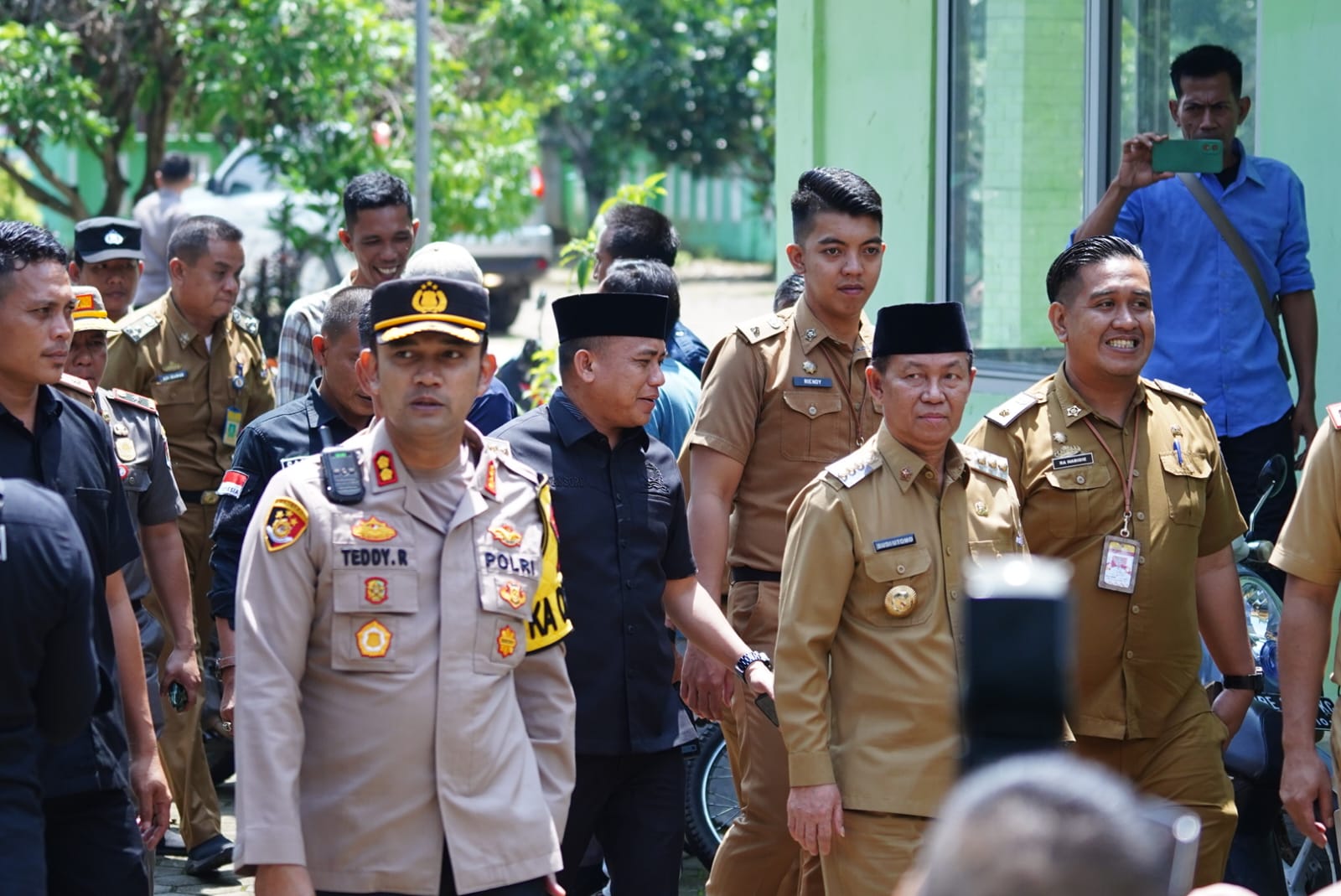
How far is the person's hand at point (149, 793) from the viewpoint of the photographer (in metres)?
4.38

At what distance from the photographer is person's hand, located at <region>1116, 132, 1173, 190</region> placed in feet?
20.8

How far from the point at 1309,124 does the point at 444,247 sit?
3327 mm

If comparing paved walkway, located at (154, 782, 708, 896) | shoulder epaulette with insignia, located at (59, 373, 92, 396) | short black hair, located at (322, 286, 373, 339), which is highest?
short black hair, located at (322, 286, 373, 339)

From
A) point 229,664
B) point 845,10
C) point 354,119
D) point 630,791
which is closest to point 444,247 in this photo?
point 229,664

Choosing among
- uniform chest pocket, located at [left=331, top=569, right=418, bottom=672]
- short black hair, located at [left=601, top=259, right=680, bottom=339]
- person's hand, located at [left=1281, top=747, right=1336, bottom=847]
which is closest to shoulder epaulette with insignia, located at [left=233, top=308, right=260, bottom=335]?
short black hair, located at [left=601, top=259, right=680, bottom=339]

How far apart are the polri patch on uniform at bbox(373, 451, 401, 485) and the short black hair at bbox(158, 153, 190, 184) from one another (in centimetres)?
994

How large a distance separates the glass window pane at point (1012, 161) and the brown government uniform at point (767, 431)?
3.45m

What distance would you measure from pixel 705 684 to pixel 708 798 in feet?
5.06

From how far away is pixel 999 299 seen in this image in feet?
29.7

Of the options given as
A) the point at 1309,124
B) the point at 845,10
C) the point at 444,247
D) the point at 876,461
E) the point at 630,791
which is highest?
the point at 845,10

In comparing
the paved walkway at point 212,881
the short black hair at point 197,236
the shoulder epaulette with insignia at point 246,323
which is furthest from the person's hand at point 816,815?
the shoulder epaulette with insignia at point 246,323

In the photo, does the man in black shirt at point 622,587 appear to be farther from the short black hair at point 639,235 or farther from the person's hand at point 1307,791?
the short black hair at point 639,235

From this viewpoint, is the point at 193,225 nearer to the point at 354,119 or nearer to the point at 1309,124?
the point at 1309,124

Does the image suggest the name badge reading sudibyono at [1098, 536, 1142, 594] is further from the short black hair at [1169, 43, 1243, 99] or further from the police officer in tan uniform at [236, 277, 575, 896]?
the short black hair at [1169, 43, 1243, 99]
